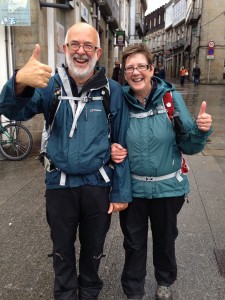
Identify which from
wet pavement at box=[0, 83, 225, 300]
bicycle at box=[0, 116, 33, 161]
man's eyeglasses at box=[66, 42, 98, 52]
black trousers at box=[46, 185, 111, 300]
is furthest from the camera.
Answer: bicycle at box=[0, 116, 33, 161]

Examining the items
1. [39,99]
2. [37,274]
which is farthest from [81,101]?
[37,274]

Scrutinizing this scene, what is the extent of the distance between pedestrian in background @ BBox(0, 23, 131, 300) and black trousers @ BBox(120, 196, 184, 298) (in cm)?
18

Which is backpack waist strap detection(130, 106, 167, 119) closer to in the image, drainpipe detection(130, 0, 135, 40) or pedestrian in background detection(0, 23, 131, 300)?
pedestrian in background detection(0, 23, 131, 300)

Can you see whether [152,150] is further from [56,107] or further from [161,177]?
[56,107]

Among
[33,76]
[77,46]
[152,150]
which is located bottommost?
[152,150]

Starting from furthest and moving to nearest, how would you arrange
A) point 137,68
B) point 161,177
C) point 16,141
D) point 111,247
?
1. point 16,141
2. point 111,247
3. point 161,177
4. point 137,68

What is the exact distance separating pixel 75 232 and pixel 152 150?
31.0 inches

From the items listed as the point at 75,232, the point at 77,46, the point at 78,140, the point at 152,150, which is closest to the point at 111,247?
the point at 75,232

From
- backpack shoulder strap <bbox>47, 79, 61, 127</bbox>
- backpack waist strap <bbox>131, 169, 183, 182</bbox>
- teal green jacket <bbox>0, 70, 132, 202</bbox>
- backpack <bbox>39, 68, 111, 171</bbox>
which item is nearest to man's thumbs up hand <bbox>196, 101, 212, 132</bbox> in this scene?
backpack waist strap <bbox>131, 169, 183, 182</bbox>

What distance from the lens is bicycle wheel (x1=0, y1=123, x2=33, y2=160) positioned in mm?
6555

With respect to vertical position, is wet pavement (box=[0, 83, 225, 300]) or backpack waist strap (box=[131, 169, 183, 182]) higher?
backpack waist strap (box=[131, 169, 183, 182])

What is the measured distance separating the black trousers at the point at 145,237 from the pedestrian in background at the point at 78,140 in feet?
0.60

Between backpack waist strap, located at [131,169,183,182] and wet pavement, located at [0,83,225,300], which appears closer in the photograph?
backpack waist strap, located at [131,169,183,182]

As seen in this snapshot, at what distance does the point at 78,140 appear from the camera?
7.14ft
